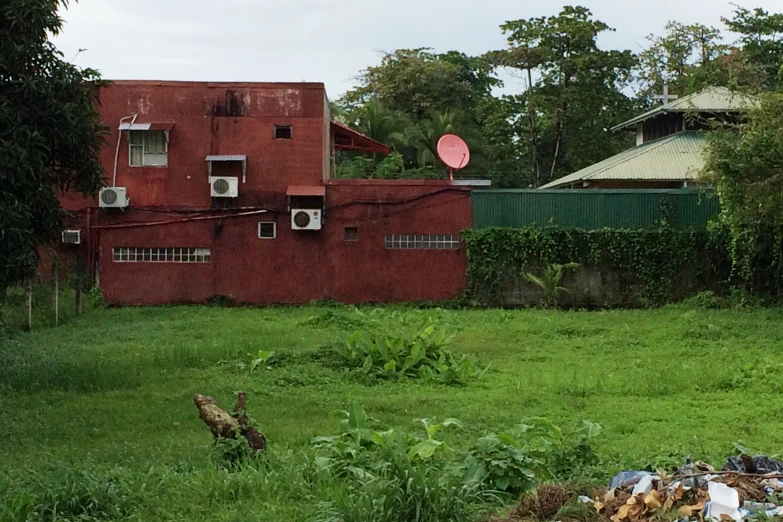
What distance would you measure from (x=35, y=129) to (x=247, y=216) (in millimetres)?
10370

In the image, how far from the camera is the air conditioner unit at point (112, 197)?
2011cm

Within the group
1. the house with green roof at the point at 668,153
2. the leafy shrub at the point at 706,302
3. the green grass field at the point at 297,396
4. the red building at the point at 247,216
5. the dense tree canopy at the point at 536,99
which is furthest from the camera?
the dense tree canopy at the point at 536,99

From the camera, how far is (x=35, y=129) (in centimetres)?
1030

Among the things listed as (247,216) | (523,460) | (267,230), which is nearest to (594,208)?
(267,230)

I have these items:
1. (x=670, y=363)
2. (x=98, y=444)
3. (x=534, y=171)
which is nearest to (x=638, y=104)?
(x=534, y=171)

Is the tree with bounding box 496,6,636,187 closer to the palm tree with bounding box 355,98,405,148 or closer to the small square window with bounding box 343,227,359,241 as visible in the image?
the palm tree with bounding box 355,98,405,148

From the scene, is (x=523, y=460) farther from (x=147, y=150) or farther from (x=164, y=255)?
(x=147, y=150)

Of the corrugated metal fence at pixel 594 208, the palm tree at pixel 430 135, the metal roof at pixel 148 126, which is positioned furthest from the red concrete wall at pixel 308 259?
the palm tree at pixel 430 135

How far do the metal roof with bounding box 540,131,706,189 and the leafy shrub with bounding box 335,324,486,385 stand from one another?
12652 millimetres

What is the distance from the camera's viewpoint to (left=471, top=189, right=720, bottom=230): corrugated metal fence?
19.8 meters

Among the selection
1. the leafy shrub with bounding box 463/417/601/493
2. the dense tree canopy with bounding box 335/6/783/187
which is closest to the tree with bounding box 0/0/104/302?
the leafy shrub with bounding box 463/417/601/493

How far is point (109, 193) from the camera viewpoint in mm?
20125

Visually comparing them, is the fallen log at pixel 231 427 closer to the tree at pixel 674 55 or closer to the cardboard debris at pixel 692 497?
the cardboard debris at pixel 692 497

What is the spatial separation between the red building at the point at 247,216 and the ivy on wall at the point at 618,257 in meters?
0.75
